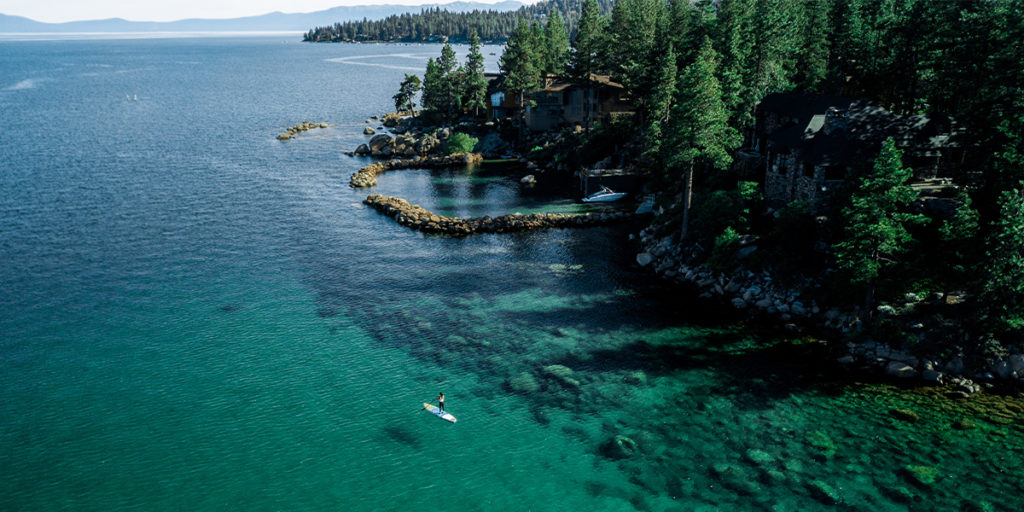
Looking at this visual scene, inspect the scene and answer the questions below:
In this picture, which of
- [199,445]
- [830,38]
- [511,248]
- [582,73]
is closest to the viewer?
[199,445]

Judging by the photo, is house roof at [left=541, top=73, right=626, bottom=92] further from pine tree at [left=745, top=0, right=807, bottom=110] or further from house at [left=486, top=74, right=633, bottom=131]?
pine tree at [left=745, top=0, right=807, bottom=110]

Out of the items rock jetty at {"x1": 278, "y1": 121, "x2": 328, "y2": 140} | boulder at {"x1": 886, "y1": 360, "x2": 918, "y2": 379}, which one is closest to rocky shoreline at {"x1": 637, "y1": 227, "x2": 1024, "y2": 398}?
boulder at {"x1": 886, "y1": 360, "x2": 918, "y2": 379}

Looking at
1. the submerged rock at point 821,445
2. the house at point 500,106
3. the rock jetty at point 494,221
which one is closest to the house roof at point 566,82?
the house at point 500,106

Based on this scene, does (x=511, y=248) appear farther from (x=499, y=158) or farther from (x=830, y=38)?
(x=830, y=38)

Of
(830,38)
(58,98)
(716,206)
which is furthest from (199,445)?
(58,98)

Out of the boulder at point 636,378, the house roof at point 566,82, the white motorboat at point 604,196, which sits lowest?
the boulder at point 636,378

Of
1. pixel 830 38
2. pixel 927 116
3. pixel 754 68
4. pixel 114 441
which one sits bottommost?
pixel 114 441

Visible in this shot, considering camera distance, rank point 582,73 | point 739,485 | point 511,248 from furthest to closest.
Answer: point 582,73 < point 511,248 < point 739,485

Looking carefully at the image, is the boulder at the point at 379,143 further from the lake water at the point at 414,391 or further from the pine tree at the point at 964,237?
the pine tree at the point at 964,237
